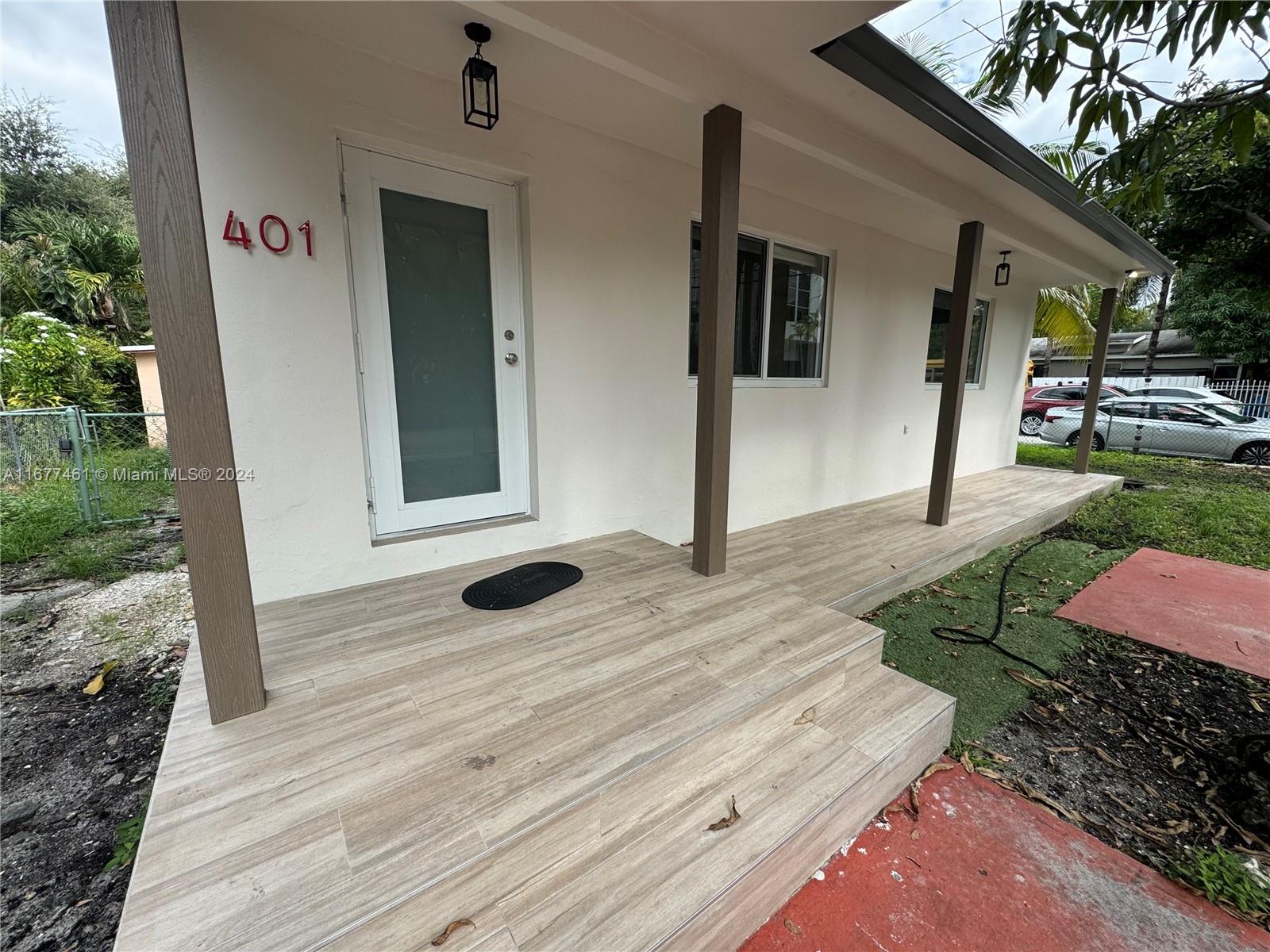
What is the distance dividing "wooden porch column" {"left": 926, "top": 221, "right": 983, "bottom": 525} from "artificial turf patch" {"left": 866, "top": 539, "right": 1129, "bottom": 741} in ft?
2.04

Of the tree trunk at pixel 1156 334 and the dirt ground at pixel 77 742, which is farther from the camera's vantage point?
the tree trunk at pixel 1156 334

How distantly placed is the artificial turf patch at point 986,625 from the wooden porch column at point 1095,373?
3031mm

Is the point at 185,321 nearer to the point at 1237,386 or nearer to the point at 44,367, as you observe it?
the point at 44,367

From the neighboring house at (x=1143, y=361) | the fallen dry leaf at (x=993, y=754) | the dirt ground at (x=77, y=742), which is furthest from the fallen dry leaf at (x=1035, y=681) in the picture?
the neighboring house at (x=1143, y=361)

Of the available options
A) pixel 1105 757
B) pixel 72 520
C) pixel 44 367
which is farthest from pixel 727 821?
pixel 44 367

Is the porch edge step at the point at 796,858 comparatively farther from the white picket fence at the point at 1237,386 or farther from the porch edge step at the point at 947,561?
the white picket fence at the point at 1237,386

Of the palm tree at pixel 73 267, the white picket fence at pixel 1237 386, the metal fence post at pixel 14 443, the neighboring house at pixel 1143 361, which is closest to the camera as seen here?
the metal fence post at pixel 14 443

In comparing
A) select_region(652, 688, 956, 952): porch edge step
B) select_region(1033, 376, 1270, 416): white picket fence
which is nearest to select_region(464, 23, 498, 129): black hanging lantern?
select_region(652, 688, 956, 952): porch edge step

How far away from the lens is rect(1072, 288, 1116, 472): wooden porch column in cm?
621

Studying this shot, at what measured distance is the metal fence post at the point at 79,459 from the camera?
4363 mm

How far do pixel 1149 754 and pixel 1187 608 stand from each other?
1.93 metres

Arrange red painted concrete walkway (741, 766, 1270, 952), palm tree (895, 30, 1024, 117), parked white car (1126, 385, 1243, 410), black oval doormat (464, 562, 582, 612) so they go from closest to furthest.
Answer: red painted concrete walkway (741, 766, 1270, 952) → black oval doormat (464, 562, 582, 612) → palm tree (895, 30, 1024, 117) → parked white car (1126, 385, 1243, 410)

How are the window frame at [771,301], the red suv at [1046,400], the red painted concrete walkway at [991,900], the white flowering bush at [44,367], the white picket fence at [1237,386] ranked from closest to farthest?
the red painted concrete walkway at [991,900], the window frame at [771,301], the white flowering bush at [44,367], the white picket fence at [1237,386], the red suv at [1046,400]

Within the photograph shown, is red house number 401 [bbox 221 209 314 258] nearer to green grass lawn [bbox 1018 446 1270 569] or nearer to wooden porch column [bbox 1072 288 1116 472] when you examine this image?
green grass lawn [bbox 1018 446 1270 569]
